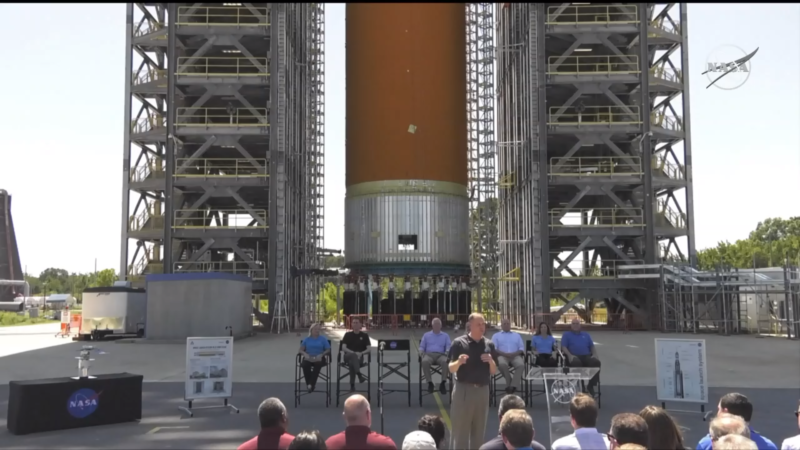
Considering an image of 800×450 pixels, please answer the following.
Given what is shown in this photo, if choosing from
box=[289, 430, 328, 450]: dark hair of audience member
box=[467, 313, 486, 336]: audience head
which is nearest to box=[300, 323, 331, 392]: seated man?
box=[467, 313, 486, 336]: audience head

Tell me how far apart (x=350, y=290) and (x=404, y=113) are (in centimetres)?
984

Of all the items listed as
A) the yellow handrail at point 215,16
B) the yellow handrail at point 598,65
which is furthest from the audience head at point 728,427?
the yellow handrail at point 215,16

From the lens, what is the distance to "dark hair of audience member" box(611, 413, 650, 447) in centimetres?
494

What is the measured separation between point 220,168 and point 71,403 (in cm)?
3376

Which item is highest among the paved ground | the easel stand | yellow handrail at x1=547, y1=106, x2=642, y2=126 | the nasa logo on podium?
yellow handrail at x1=547, y1=106, x2=642, y2=126

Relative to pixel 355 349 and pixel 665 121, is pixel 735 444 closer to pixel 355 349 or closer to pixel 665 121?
pixel 355 349

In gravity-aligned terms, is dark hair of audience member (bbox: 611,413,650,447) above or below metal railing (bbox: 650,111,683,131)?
below

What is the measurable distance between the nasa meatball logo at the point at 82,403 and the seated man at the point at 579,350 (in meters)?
8.30

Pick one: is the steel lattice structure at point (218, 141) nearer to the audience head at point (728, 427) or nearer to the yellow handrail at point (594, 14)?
the yellow handrail at point (594, 14)

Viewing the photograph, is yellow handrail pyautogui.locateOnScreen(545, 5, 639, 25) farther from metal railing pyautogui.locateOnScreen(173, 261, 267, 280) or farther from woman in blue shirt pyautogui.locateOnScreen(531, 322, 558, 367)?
woman in blue shirt pyautogui.locateOnScreen(531, 322, 558, 367)

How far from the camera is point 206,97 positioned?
128 feet

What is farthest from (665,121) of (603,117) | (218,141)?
(218,141)

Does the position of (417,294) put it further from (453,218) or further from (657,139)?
(657,139)

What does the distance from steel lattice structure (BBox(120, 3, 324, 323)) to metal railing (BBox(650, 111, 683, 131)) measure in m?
21.1
